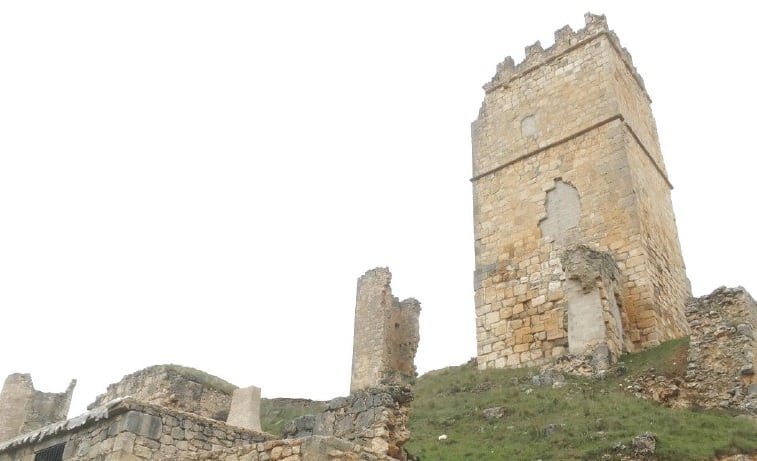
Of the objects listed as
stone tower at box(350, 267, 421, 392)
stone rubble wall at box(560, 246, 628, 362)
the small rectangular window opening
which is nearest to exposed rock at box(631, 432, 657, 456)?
stone rubble wall at box(560, 246, 628, 362)

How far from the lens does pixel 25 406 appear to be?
19562mm

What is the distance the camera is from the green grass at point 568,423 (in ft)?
33.1

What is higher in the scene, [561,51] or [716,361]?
[561,51]

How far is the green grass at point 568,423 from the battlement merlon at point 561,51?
9.11 meters

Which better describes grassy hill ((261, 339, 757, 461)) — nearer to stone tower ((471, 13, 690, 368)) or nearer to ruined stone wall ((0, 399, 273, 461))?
stone tower ((471, 13, 690, 368))

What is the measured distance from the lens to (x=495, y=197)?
20266 millimetres

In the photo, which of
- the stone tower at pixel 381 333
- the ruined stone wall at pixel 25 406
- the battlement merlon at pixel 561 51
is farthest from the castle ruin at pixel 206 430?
the battlement merlon at pixel 561 51

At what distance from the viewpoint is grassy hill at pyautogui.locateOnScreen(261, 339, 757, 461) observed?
10055 millimetres

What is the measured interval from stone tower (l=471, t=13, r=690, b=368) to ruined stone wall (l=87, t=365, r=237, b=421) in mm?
6574

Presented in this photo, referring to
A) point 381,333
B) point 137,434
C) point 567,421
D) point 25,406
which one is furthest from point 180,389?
point 381,333

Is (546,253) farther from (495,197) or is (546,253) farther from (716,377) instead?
(716,377)

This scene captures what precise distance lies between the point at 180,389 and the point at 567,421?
7483 mm

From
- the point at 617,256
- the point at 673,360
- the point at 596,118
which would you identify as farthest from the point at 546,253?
the point at 673,360

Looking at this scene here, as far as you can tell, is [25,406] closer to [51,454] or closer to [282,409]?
[282,409]
